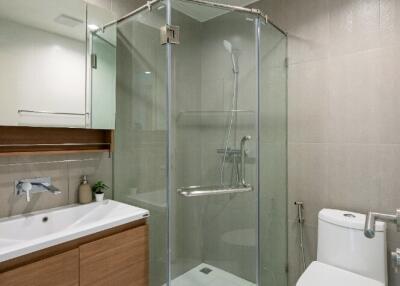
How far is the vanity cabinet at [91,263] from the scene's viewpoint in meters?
1.06

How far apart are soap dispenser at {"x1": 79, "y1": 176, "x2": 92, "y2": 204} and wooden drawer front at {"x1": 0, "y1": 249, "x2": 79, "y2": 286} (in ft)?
1.58

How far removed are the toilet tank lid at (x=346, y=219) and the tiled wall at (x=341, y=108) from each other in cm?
11

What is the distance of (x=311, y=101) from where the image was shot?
73.1 inches

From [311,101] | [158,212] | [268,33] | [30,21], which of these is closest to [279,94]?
[311,101]

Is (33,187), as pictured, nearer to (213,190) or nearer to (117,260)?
(117,260)

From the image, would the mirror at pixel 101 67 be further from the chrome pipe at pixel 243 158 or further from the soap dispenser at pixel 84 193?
the chrome pipe at pixel 243 158

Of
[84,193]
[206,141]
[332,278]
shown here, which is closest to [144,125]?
[206,141]

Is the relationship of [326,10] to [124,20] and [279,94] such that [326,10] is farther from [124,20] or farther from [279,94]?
[124,20]

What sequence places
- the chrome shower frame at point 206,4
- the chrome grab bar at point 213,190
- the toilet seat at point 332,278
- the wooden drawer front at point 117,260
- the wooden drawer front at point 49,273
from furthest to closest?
the chrome grab bar at point 213,190
the chrome shower frame at point 206,4
the toilet seat at point 332,278
the wooden drawer front at point 117,260
the wooden drawer front at point 49,273

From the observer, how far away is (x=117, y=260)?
4.56 feet

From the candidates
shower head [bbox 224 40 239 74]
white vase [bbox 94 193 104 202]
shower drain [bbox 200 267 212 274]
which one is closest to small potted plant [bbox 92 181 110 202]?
white vase [bbox 94 193 104 202]

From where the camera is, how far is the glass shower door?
Result: 174cm

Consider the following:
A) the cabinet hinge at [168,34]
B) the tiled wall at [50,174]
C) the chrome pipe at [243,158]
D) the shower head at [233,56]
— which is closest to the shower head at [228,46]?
the shower head at [233,56]

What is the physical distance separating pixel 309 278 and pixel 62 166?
163cm
